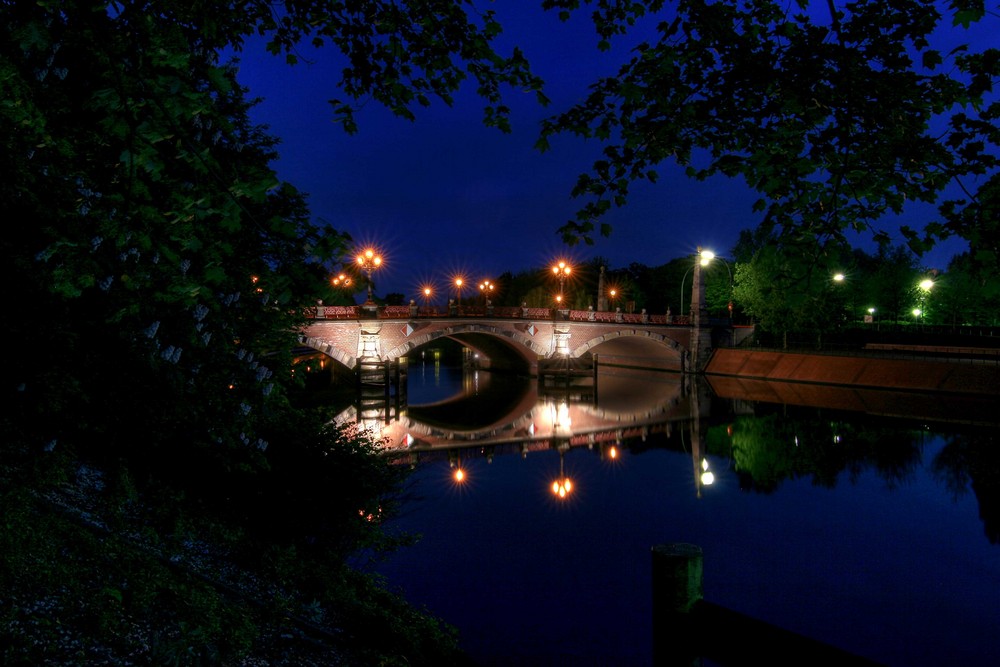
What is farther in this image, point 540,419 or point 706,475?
point 540,419

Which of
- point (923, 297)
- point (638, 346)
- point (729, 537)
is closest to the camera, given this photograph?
point (729, 537)

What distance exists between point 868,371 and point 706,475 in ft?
80.4

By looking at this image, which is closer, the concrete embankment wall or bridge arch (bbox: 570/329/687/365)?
the concrete embankment wall

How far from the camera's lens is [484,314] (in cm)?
5012

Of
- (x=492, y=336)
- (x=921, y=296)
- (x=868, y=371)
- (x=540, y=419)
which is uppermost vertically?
(x=921, y=296)

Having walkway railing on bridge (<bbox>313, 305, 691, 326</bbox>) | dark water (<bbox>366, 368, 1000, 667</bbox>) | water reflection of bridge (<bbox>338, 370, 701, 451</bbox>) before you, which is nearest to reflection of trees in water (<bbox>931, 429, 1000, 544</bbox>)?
dark water (<bbox>366, 368, 1000, 667</bbox>)

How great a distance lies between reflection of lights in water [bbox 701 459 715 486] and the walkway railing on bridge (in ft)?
78.9

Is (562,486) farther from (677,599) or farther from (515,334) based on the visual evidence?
(515,334)

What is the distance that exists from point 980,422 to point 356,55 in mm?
33677

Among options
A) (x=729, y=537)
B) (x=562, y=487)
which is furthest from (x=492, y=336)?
(x=729, y=537)

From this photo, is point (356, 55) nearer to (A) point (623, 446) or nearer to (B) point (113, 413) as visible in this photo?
(B) point (113, 413)

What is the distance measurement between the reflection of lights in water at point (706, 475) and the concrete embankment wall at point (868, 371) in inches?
840

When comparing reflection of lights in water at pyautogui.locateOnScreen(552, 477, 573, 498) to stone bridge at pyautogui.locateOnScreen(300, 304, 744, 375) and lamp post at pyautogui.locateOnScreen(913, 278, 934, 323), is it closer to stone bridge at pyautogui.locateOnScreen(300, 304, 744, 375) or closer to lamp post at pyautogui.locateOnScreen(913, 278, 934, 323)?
stone bridge at pyautogui.locateOnScreen(300, 304, 744, 375)

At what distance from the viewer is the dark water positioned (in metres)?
10.9
